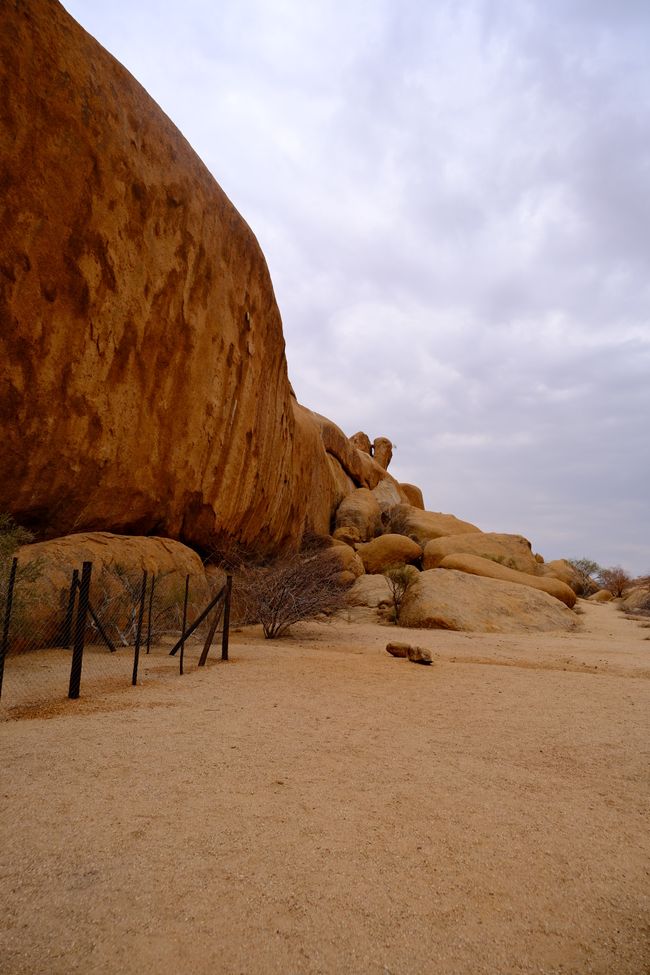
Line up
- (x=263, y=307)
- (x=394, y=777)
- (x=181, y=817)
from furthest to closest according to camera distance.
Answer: (x=263, y=307), (x=394, y=777), (x=181, y=817)

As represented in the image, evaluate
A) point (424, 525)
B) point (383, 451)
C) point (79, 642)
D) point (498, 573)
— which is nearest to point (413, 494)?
point (383, 451)

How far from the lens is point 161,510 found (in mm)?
10766

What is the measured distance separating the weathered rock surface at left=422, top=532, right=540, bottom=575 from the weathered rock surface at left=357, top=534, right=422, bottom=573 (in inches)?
22.6

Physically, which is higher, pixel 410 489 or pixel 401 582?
pixel 410 489

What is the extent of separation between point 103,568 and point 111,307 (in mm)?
4143

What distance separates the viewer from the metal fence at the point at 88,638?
5383 mm

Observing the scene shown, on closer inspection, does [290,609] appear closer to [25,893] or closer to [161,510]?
[161,510]

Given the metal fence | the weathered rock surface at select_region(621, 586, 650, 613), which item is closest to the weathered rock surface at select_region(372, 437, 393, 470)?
the weathered rock surface at select_region(621, 586, 650, 613)

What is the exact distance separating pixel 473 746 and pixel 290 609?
686cm

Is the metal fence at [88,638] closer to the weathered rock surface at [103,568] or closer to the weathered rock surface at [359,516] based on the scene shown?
the weathered rock surface at [103,568]

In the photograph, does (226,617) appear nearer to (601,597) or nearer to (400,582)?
(400,582)

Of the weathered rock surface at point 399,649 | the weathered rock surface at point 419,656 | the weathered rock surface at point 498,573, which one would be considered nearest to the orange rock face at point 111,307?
the weathered rock surface at point 399,649

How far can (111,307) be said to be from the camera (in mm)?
8594

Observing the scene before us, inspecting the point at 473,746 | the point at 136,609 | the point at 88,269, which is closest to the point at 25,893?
the point at 473,746
